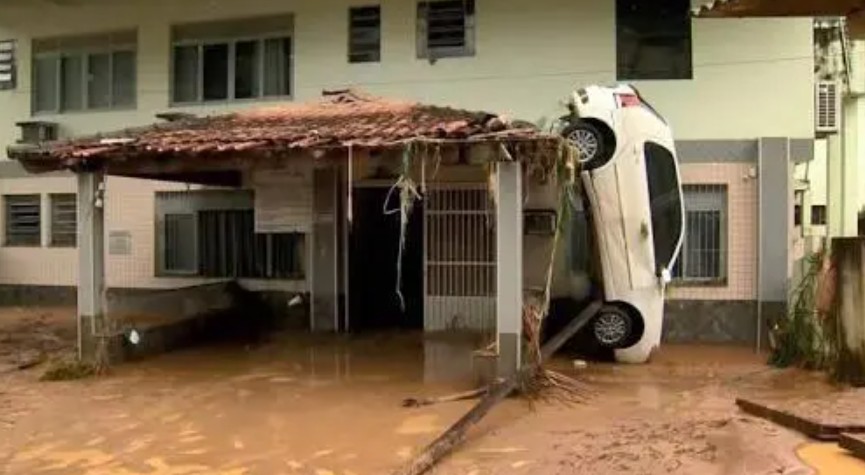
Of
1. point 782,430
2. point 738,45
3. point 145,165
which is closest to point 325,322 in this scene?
point 145,165

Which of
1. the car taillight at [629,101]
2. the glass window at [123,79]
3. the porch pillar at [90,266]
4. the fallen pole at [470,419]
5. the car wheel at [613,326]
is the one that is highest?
the glass window at [123,79]

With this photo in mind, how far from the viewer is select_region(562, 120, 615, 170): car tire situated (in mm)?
11633

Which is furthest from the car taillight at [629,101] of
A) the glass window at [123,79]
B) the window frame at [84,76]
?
the glass window at [123,79]

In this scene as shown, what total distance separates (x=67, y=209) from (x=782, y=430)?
1385cm

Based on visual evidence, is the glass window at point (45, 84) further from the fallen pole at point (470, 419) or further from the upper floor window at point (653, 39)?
the fallen pole at point (470, 419)

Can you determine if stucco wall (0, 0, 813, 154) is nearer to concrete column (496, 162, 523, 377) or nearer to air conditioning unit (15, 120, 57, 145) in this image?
air conditioning unit (15, 120, 57, 145)

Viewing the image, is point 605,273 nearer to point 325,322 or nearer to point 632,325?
point 632,325

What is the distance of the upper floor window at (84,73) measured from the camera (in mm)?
16359

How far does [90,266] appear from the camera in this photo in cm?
1134

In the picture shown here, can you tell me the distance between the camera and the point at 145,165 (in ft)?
35.7

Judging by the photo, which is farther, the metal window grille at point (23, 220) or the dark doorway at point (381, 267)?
the metal window grille at point (23, 220)

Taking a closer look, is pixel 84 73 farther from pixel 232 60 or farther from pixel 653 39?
pixel 653 39

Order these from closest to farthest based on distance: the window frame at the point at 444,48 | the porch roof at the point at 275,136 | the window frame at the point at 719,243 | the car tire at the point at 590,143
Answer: the porch roof at the point at 275,136, the car tire at the point at 590,143, the window frame at the point at 719,243, the window frame at the point at 444,48

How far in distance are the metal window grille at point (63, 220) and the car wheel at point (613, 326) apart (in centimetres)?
1037
